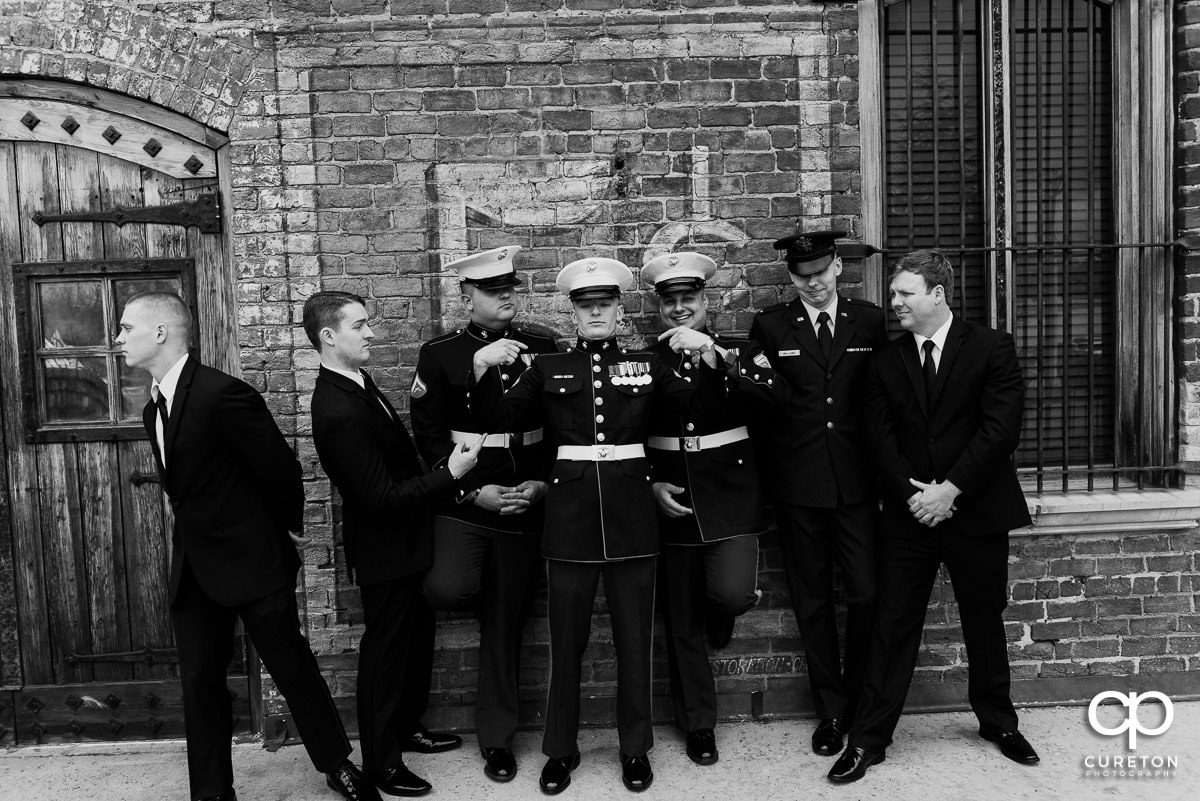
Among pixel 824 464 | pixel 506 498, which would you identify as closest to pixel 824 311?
pixel 824 464

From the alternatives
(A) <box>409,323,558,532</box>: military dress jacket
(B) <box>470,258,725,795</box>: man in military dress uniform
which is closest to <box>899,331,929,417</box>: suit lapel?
→ (B) <box>470,258,725,795</box>: man in military dress uniform

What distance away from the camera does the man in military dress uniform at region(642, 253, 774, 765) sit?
364 centimetres

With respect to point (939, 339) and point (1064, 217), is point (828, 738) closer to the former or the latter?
point (939, 339)

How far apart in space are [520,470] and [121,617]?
2060mm

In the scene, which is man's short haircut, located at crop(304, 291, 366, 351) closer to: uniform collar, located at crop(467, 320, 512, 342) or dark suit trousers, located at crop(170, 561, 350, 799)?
uniform collar, located at crop(467, 320, 512, 342)

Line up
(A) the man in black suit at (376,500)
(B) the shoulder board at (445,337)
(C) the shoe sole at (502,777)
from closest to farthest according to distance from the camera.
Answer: (A) the man in black suit at (376,500) → (C) the shoe sole at (502,777) → (B) the shoulder board at (445,337)

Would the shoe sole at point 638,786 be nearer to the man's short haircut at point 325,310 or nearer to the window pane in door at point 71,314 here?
the man's short haircut at point 325,310

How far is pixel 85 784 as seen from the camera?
3688mm

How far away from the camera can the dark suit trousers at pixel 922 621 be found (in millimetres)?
3529

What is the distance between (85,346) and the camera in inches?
159

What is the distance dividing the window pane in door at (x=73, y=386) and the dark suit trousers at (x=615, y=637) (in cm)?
229

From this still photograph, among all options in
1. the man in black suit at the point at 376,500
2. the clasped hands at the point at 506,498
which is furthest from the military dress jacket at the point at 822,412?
the man in black suit at the point at 376,500

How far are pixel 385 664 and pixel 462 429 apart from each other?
99 centimetres

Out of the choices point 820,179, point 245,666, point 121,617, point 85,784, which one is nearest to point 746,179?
point 820,179
